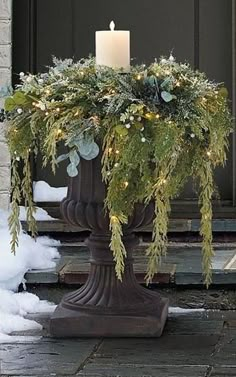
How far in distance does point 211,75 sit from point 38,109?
2717mm

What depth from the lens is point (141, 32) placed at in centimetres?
740

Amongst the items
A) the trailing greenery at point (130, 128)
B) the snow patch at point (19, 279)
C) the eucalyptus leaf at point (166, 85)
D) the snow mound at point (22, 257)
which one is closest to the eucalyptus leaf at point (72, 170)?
the trailing greenery at point (130, 128)

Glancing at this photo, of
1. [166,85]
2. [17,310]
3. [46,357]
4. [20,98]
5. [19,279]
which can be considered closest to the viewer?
[46,357]

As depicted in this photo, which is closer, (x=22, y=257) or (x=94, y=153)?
(x=94, y=153)

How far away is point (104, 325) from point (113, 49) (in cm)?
137

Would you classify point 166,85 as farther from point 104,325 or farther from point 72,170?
point 104,325

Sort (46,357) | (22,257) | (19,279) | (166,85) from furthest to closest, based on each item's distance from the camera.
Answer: (22,257) < (19,279) < (166,85) < (46,357)

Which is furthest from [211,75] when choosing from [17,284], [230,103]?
[17,284]

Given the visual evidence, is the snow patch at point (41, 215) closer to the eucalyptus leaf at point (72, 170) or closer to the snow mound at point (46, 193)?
the snow mound at point (46, 193)

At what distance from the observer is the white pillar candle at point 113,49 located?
498cm

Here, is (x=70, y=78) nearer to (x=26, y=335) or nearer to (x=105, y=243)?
(x=105, y=243)

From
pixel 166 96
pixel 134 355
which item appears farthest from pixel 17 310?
pixel 166 96

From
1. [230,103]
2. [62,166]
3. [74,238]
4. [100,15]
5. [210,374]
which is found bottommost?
[210,374]

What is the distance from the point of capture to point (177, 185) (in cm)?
487
